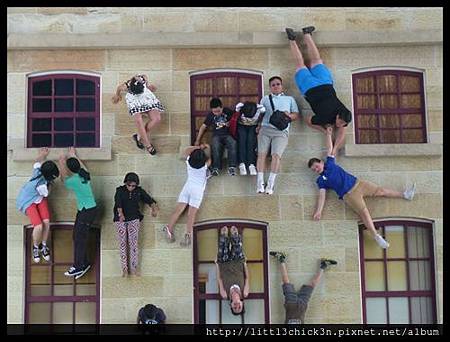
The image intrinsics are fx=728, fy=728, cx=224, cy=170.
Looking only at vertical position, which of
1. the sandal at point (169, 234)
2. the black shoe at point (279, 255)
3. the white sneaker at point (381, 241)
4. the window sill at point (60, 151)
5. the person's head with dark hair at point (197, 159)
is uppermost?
the window sill at point (60, 151)

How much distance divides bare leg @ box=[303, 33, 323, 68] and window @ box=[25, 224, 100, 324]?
448 centimetres

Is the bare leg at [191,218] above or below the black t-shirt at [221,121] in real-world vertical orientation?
below

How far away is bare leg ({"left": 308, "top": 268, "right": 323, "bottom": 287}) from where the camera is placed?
1153 cm

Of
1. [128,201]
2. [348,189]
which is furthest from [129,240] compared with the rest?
[348,189]

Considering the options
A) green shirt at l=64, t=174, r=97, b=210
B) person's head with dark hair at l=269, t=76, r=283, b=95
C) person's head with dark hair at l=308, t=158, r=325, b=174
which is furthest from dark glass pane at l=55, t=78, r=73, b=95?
person's head with dark hair at l=308, t=158, r=325, b=174

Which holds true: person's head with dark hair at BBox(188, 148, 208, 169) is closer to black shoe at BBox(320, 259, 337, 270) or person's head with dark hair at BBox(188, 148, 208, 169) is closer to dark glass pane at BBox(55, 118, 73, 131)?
dark glass pane at BBox(55, 118, 73, 131)

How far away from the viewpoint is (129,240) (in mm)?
11484

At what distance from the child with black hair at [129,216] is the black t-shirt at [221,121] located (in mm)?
1467

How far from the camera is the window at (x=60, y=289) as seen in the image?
11758 mm

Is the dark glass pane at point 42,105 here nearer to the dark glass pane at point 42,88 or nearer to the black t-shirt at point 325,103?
Answer: the dark glass pane at point 42,88

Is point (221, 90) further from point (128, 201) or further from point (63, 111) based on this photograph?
point (63, 111)

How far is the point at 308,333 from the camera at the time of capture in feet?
37.4

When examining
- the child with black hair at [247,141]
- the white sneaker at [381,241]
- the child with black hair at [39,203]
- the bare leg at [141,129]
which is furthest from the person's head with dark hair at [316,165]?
the child with black hair at [39,203]

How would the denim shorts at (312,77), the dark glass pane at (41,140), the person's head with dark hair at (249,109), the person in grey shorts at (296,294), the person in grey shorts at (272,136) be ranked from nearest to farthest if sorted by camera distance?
the person in grey shorts at (296,294) < the person's head with dark hair at (249,109) < the person in grey shorts at (272,136) < the denim shorts at (312,77) < the dark glass pane at (41,140)
